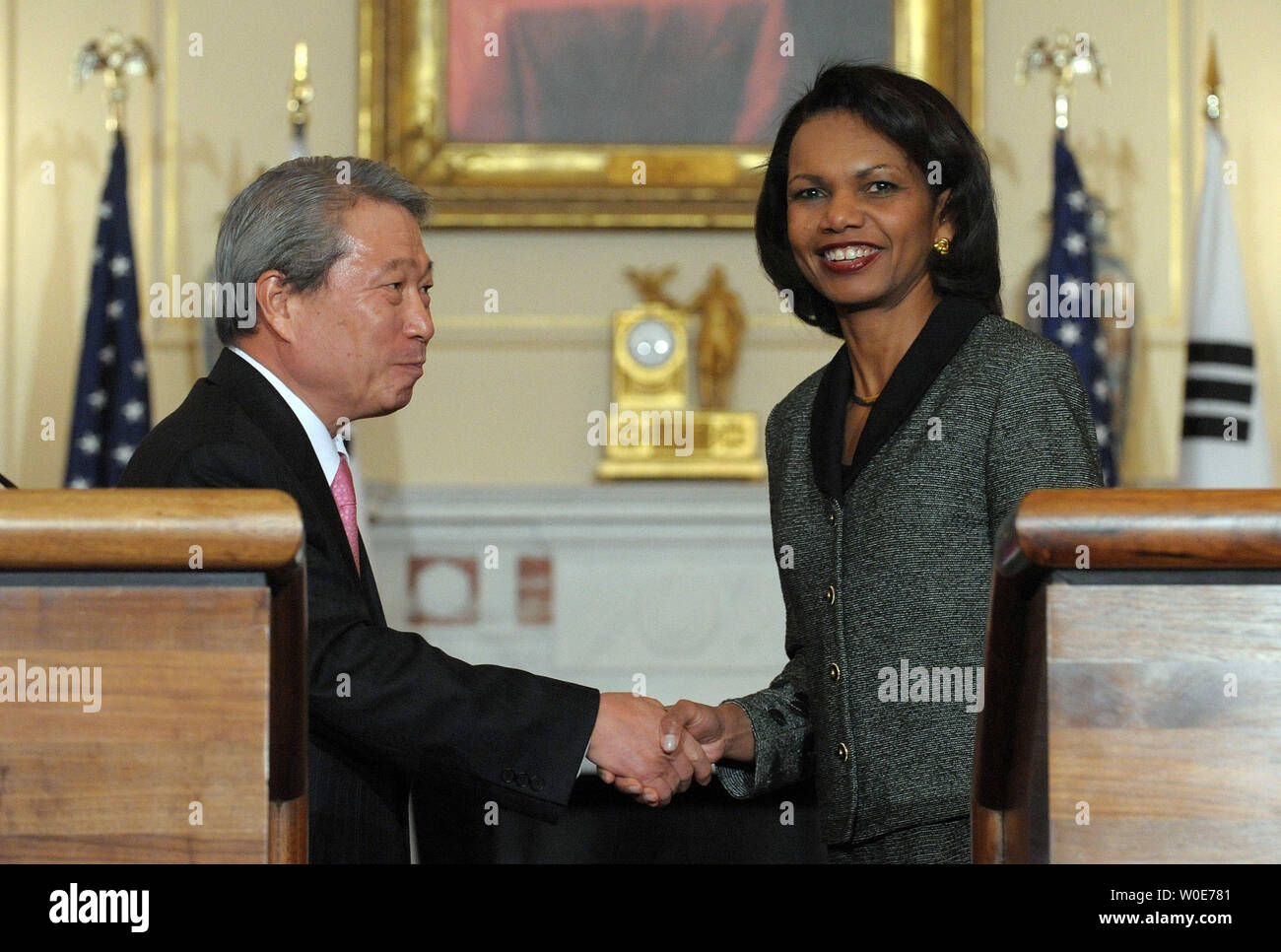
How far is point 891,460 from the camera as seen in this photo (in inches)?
89.8

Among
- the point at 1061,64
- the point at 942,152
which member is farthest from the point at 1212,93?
the point at 942,152

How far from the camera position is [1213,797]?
1247mm

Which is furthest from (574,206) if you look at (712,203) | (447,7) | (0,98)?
(0,98)

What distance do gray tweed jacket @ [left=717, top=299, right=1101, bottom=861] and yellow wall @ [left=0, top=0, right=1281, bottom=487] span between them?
3.54 metres

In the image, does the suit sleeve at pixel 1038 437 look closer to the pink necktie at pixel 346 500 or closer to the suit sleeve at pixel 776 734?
the suit sleeve at pixel 776 734

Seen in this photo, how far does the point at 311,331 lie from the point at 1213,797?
5.24ft

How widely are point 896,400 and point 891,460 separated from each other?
0.09 metres

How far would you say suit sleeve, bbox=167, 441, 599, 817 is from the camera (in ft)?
7.18

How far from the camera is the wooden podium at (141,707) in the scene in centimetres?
126

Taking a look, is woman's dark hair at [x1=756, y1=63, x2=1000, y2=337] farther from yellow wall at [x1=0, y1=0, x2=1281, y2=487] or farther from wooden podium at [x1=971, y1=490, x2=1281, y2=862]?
yellow wall at [x1=0, y1=0, x2=1281, y2=487]

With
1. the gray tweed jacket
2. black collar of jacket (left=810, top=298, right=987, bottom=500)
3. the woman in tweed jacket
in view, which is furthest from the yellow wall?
the gray tweed jacket

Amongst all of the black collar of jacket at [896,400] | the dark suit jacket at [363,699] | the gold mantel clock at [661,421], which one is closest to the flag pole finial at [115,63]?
the gold mantel clock at [661,421]

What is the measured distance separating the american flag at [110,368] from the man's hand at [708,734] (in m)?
3.14

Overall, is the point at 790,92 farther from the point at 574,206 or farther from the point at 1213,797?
the point at 1213,797
